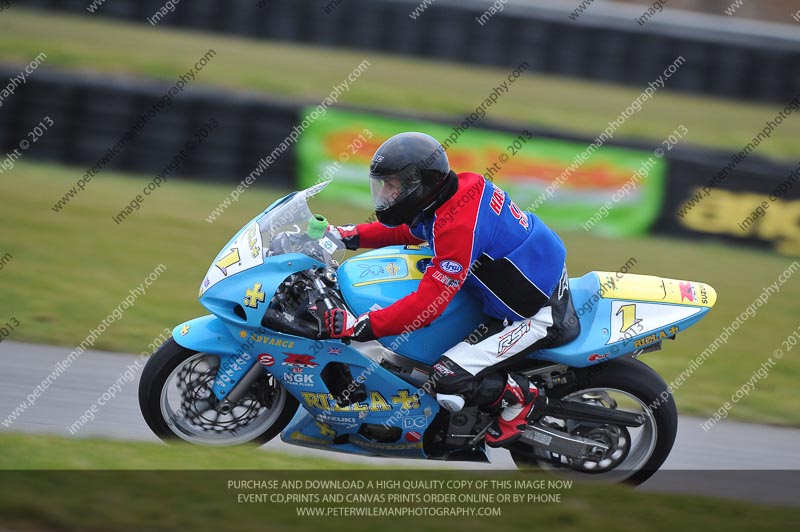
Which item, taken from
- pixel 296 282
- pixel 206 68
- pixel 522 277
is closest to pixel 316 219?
pixel 296 282

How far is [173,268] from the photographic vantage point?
8664 millimetres

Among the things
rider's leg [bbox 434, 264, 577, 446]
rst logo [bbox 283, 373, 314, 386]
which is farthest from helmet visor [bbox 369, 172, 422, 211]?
rst logo [bbox 283, 373, 314, 386]

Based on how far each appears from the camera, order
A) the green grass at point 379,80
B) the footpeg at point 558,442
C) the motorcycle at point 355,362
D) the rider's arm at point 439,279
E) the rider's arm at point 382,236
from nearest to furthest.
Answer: the rider's arm at point 439,279
the motorcycle at point 355,362
the footpeg at point 558,442
the rider's arm at point 382,236
the green grass at point 379,80

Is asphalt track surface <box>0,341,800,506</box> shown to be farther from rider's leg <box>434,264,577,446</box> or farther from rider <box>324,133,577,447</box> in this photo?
rider <box>324,133,577,447</box>

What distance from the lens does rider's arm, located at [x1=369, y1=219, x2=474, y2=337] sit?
4379 mm

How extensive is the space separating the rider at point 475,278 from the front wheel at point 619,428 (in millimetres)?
297

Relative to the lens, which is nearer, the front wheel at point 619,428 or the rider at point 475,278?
the rider at point 475,278

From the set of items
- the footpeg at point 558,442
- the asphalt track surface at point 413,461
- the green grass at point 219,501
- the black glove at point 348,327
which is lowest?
the asphalt track surface at point 413,461

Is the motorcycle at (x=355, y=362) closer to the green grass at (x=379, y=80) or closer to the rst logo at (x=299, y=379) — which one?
the rst logo at (x=299, y=379)

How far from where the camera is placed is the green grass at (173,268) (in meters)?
6.95

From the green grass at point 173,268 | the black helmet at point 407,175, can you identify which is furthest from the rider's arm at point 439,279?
the green grass at point 173,268

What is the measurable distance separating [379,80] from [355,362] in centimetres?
1343

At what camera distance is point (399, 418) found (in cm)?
481

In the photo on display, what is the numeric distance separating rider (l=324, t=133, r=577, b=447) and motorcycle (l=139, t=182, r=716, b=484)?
125 millimetres
